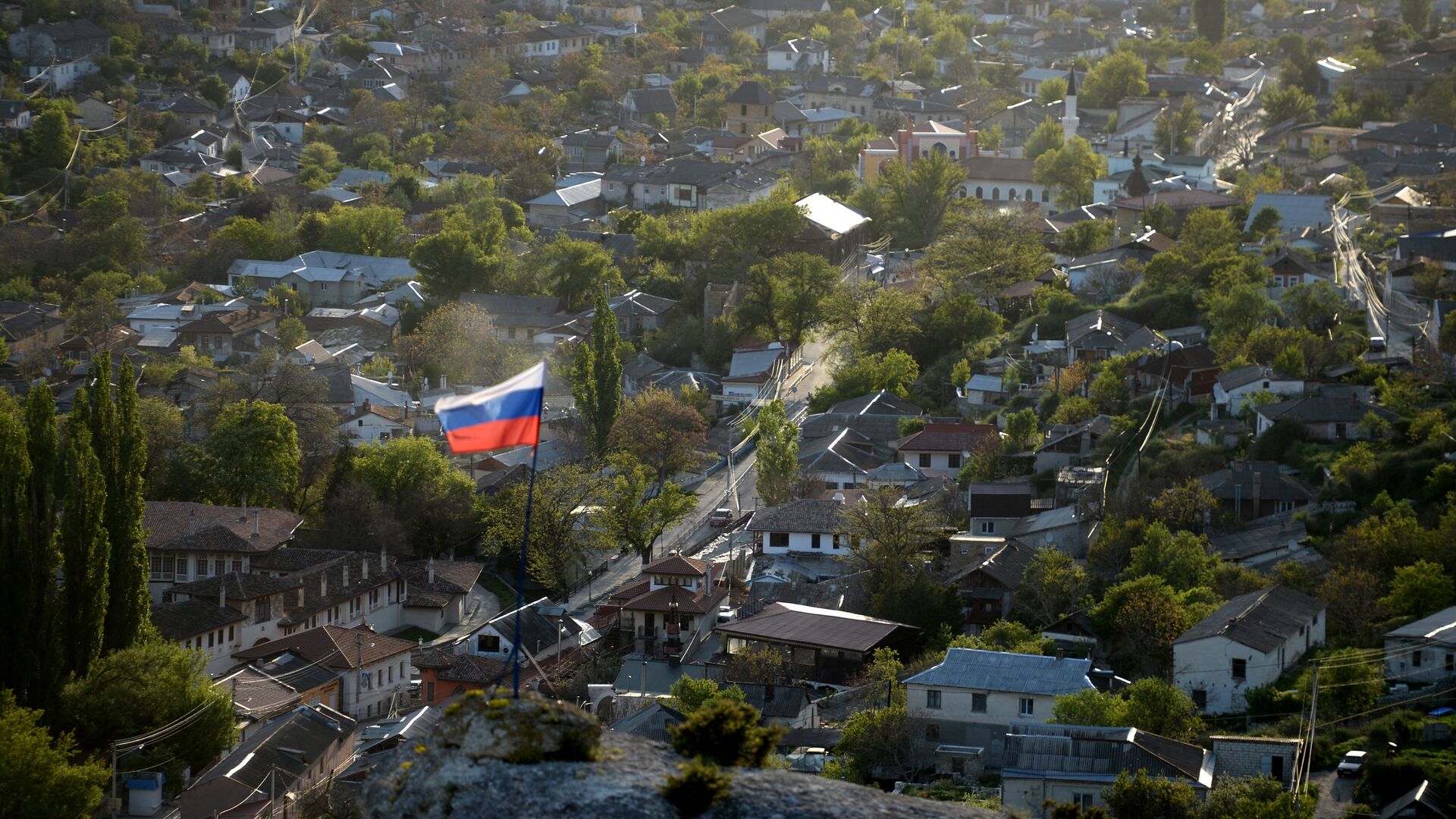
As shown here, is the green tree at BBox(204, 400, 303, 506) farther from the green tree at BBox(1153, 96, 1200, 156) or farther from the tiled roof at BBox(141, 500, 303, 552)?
the green tree at BBox(1153, 96, 1200, 156)

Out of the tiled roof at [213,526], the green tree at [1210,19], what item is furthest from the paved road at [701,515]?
the green tree at [1210,19]

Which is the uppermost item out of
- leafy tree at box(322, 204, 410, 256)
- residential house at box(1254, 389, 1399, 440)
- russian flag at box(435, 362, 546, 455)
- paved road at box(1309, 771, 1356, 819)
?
russian flag at box(435, 362, 546, 455)

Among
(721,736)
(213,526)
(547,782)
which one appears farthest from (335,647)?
(547,782)

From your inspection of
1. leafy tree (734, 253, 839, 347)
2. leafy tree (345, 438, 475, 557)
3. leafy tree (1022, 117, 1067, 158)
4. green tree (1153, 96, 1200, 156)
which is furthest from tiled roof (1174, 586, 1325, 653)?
leafy tree (1022, 117, 1067, 158)

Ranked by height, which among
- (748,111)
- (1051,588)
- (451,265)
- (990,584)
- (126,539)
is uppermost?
(126,539)

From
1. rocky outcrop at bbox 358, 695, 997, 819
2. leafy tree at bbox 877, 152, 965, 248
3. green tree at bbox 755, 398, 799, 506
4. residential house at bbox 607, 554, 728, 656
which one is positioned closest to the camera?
rocky outcrop at bbox 358, 695, 997, 819

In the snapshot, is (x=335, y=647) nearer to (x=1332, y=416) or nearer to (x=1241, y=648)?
(x=1241, y=648)
